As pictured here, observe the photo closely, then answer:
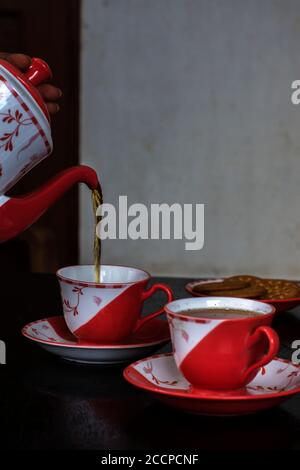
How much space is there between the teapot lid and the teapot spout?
0.32ft

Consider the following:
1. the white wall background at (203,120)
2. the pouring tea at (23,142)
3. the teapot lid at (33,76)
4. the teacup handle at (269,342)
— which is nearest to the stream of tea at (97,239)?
the pouring tea at (23,142)

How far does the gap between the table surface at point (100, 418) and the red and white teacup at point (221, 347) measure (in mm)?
36

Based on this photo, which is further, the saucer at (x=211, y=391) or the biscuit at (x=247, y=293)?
the biscuit at (x=247, y=293)

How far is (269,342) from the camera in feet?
2.14

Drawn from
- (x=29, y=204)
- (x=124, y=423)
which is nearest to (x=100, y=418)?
(x=124, y=423)

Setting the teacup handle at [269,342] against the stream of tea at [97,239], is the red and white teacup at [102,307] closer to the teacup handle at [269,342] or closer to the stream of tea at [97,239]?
the stream of tea at [97,239]

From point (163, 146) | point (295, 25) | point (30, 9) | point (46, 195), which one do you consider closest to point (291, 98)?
point (295, 25)

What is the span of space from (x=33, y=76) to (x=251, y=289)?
17.0 inches

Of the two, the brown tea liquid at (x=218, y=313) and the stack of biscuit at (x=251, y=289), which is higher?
the brown tea liquid at (x=218, y=313)

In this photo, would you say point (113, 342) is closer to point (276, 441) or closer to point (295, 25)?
point (276, 441)

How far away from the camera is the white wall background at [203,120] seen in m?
2.69

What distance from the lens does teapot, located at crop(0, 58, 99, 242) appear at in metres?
0.73

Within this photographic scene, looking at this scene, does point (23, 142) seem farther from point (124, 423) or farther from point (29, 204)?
point (124, 423)

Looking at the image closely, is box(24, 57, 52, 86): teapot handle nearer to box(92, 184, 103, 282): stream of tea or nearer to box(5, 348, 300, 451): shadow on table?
box(92, 184, 103, 282): stream of tea
